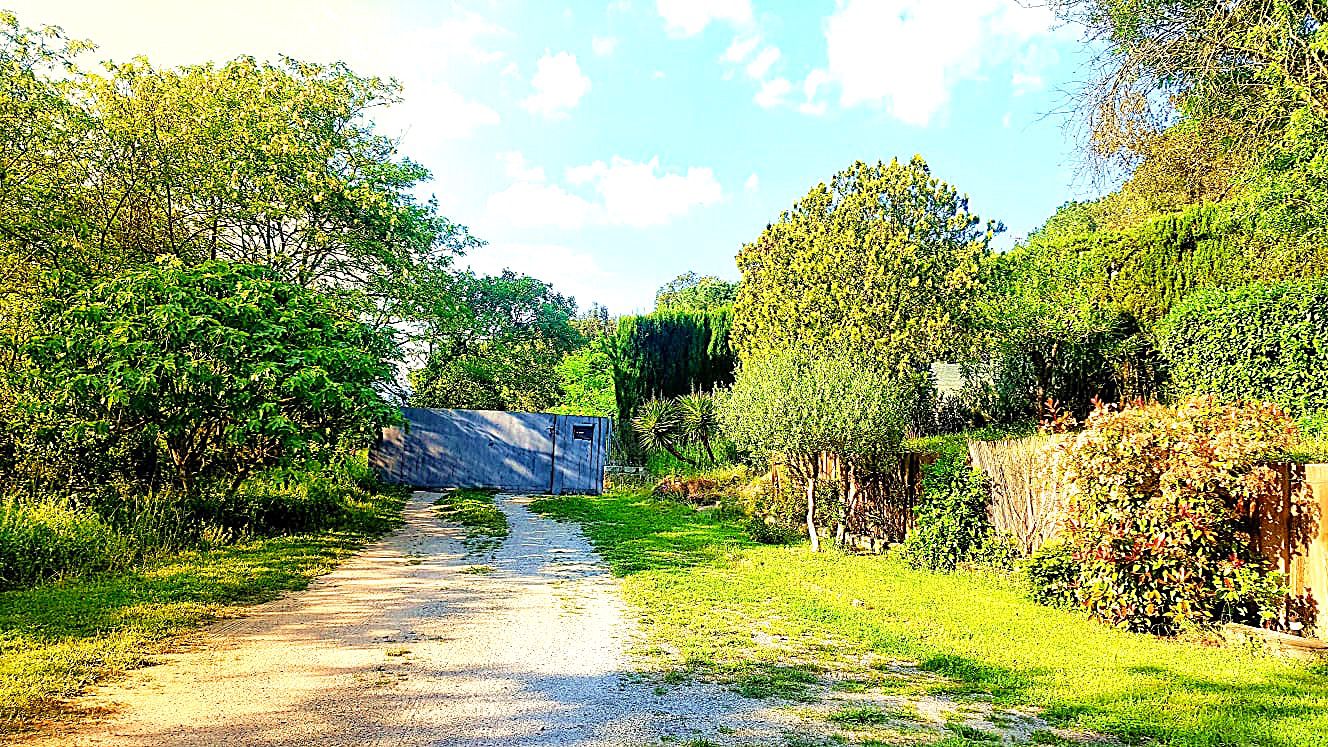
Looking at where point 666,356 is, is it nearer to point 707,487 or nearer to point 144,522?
point 707,487

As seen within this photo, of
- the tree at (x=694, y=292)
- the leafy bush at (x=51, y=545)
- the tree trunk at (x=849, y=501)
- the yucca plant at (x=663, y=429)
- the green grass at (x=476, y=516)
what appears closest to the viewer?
the leafy bush at (x=51, y=545)

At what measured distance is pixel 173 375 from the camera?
895cm

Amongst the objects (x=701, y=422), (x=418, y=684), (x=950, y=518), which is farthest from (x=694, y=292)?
(x=418, y=684)

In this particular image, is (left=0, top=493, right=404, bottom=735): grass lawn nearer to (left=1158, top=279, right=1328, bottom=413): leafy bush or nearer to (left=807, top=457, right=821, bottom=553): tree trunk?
(left=807, top=457, right=821, bottom=553): tree trunk

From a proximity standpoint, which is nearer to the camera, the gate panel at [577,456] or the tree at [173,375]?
the tree at [173,375]

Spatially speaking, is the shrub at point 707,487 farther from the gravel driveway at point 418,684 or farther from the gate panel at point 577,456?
the gravel driveway at point 418,684

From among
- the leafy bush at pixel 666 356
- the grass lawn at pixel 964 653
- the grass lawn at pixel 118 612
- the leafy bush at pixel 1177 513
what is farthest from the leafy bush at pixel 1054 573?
the leafy bush at pixel 666 356

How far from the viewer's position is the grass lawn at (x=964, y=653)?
4316 mm

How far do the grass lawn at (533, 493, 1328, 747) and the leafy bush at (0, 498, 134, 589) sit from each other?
4.90 metres

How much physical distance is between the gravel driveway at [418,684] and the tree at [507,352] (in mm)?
16628

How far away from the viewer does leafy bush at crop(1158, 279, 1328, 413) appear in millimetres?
9961

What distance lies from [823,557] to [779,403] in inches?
76.4

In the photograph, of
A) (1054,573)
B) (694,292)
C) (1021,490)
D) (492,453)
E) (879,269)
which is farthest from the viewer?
(694,292)

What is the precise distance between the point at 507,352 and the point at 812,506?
61.1 feet
